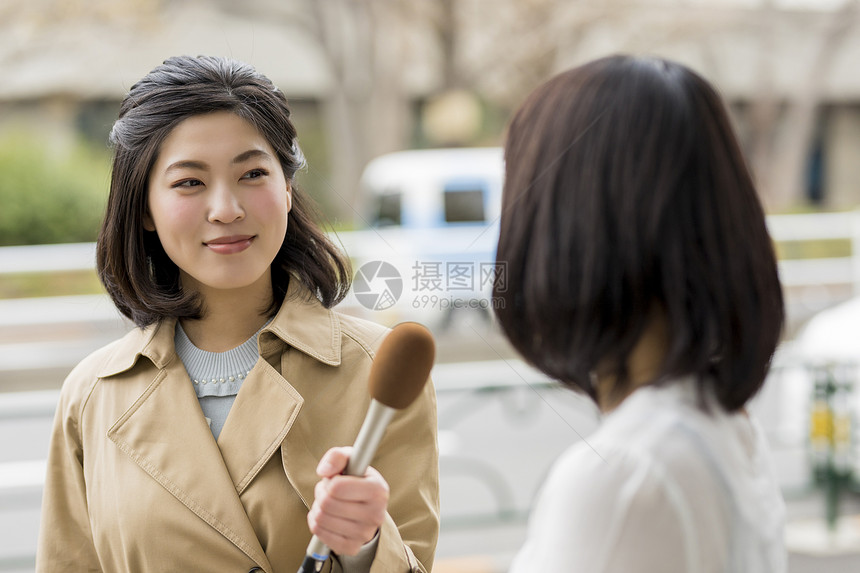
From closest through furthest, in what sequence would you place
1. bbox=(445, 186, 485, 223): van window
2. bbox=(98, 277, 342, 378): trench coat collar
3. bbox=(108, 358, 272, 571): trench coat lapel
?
bbox=(108, 358, 272, 571): trench coat lapel
bbox=(98, 277, 342, 378): trench coat collar
bbox=(445, 186, 485, 223): van window

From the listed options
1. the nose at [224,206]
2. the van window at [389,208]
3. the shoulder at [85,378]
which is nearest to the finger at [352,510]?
the nose at [224,206]

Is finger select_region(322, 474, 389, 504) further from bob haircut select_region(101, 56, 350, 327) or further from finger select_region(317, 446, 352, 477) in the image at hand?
bob haircut select_region(101, 56, 350, 327)

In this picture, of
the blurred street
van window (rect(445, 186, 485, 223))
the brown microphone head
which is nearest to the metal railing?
van window (rect(445, 186, 485, 223))

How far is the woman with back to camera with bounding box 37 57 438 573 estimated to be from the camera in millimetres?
1334

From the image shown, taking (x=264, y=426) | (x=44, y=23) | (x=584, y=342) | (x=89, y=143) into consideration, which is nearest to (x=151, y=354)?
(x=264, y=426)

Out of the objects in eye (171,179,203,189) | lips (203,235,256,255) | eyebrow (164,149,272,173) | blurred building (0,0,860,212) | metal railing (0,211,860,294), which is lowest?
metal railing (0,211,860,294)

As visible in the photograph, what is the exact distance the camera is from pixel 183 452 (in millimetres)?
1371

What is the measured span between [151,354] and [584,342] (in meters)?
0.82

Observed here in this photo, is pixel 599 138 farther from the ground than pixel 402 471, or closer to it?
farther from the ground

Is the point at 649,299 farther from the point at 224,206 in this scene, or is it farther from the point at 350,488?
the point at 224,206

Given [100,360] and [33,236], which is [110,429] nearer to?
[100,360]

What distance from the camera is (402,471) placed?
139 cm

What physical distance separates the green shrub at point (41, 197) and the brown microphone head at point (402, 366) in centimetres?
968

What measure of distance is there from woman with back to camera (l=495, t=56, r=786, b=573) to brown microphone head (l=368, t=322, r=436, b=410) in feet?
0.37
